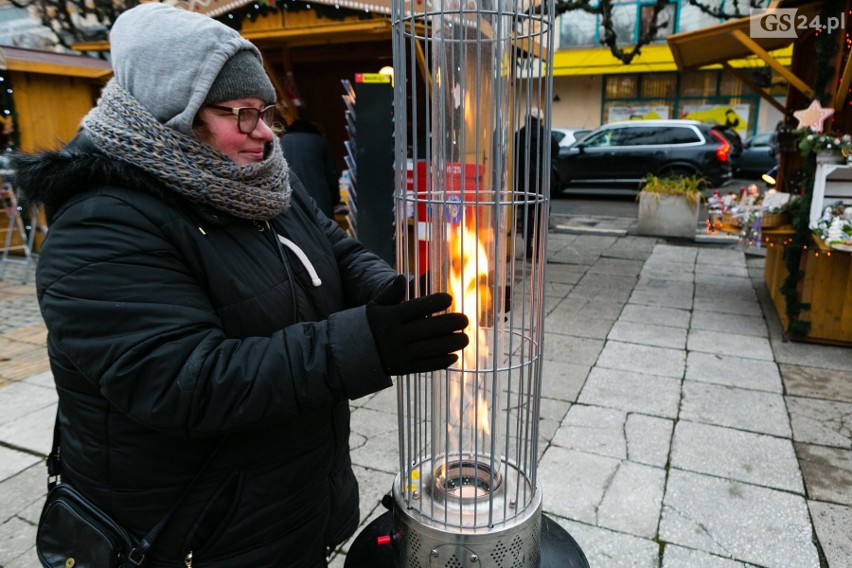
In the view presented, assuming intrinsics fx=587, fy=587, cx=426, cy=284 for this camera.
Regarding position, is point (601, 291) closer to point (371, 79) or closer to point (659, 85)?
point (371, 79)

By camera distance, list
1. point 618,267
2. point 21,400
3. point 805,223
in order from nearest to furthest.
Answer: point 21,400
point 805,223
point 618,267

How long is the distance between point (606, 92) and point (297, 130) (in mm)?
17356

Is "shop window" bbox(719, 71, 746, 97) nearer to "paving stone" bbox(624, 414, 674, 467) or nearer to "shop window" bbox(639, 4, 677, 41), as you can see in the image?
"shop window" bbox(639, 4, 677, 41)

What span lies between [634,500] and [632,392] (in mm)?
1137

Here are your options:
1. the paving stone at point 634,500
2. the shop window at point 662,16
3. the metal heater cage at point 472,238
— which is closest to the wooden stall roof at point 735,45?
the paving stone at point 634,500

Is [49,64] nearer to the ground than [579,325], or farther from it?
farther from it

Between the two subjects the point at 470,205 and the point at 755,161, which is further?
the point at 755,161

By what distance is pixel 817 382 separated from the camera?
368 centimetres

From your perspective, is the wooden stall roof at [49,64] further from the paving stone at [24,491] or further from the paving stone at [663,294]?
the paving stone at [663,294]

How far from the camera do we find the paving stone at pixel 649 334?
441 cm

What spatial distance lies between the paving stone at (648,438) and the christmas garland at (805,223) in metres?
1.85

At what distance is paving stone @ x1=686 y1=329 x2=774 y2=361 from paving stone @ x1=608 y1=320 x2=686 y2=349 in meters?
0.08

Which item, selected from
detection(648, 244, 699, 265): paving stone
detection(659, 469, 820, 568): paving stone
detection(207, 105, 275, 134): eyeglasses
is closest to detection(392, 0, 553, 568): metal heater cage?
detection(207, 105, 275, 134): eyeglasses

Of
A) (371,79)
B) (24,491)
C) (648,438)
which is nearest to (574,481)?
(648,438)
